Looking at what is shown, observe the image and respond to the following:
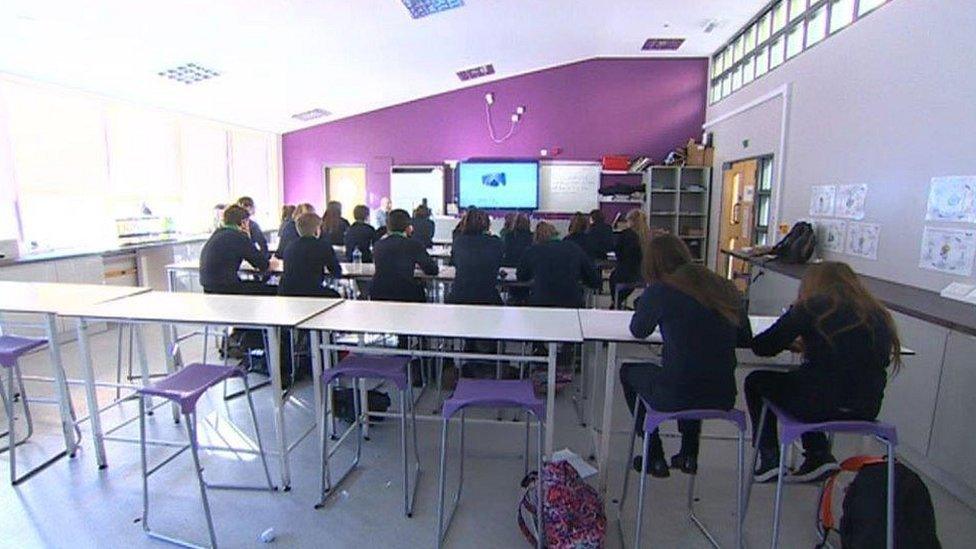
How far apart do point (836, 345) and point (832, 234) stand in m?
3.13

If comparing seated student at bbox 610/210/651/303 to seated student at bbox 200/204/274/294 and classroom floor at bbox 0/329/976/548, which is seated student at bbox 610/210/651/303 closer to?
classroom floor at bbox 0/329/976/548

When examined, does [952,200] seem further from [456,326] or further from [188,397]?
[188,397]

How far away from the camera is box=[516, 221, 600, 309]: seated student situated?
373 cm

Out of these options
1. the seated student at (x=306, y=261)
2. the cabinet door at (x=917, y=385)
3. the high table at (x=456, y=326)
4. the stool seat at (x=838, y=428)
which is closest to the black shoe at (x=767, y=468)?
the stool seat at (x=838, y=428)

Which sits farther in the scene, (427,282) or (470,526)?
(427,282)

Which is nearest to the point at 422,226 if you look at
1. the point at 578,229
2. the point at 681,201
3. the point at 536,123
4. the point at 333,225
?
the point at 333,225

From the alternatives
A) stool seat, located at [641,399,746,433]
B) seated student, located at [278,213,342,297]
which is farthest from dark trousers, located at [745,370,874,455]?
seated student, located at [278,213,342,297]

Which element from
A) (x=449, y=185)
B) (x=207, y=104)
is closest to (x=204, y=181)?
(x=207, y=104)

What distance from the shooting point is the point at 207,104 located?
682 centimetres

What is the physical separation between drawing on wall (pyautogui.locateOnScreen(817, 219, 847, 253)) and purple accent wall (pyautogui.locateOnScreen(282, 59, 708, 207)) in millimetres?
4180

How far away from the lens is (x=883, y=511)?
74.2 inches

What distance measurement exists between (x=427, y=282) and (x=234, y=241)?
5.14ft

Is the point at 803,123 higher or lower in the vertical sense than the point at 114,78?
lower

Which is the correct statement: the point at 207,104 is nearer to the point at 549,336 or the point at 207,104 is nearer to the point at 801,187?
the point at 549,336
